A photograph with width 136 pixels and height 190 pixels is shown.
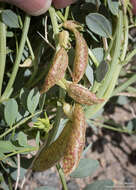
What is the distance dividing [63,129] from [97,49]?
224 mm

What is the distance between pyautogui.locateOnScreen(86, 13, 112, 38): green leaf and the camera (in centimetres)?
74

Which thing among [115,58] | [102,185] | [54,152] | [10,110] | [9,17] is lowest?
[102,185]

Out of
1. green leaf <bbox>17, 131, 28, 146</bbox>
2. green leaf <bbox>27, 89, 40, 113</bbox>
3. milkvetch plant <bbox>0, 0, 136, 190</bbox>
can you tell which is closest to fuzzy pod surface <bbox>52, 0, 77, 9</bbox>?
milkvetch plant <bbox>0, 0, 136, 190</bbox>

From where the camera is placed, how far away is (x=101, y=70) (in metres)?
0.74

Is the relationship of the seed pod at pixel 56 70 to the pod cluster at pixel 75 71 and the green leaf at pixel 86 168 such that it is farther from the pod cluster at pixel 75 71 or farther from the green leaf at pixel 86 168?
the green leaf at pixel 86 168

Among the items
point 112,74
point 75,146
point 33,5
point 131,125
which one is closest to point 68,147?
point 75,146

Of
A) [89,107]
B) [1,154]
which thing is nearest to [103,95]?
[89,107]

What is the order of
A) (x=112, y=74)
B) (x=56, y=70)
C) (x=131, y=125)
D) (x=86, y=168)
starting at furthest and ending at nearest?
1. (x=131, y=125)
2. (x=86, y=168)
3. (x=112, y=74)
4. (x=56, y=70)

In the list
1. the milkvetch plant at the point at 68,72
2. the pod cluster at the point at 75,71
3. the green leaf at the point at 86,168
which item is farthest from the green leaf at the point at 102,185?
the pod cluster at the point at 75,71

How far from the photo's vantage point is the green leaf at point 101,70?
0.74 m

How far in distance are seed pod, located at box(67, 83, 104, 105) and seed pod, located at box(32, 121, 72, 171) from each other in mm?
72

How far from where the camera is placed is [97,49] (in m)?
0.77

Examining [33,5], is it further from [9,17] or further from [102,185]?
[102,185]

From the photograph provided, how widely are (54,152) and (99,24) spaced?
0.34m
